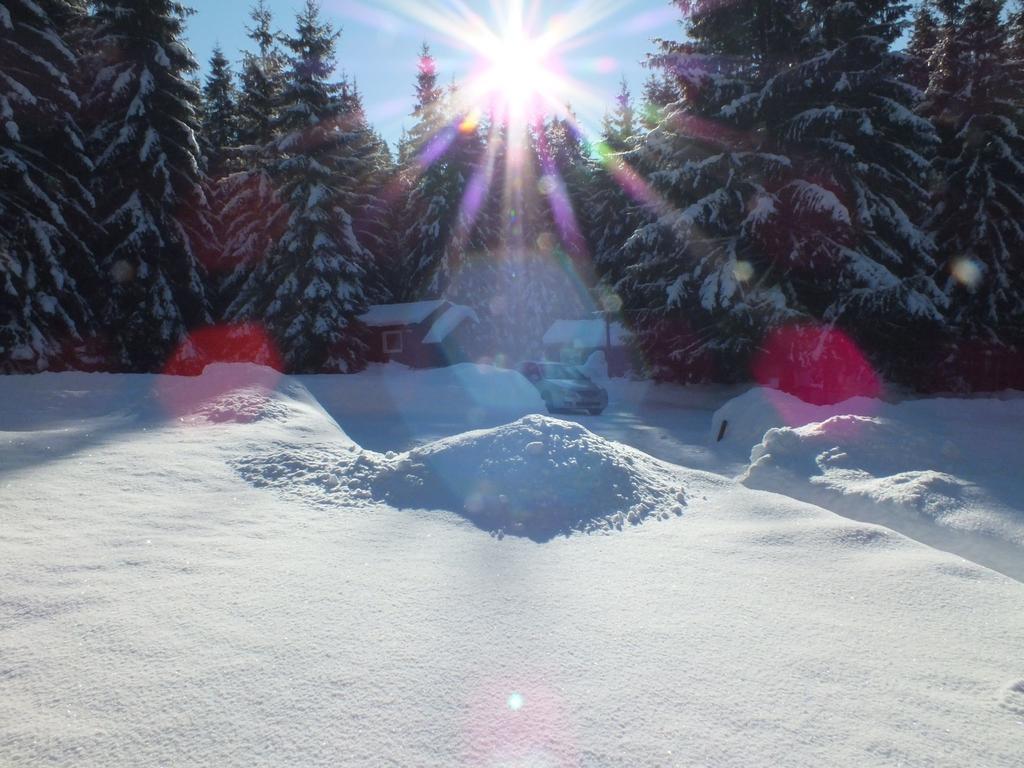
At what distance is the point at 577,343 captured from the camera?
40.7 meters

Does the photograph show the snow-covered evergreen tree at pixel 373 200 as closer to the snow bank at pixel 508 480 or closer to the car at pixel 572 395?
the car at pixel 572 395

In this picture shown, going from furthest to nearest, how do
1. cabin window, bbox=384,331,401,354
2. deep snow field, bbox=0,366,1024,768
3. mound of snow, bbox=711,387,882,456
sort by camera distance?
cabin window, bbox=384,331,401,354 < mound of snow, bbox=711,387,882,456 < deep snow field, bbox=0,366,1024,768

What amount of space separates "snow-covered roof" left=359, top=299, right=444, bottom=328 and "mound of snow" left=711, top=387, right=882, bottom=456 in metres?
19.2

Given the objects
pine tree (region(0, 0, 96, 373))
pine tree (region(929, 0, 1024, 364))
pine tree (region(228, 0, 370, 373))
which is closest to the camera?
pine tree (region(0, 0, 96, 373))

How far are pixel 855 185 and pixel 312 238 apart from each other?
18405 millimetres

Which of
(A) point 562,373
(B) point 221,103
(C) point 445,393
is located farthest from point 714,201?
(B) point 221,103

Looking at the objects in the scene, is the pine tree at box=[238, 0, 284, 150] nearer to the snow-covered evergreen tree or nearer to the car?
the snow-covered evergreen tree

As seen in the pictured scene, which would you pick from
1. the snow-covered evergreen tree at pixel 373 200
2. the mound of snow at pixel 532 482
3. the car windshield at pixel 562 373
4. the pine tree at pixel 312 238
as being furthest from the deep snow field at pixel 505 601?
the snow-covered evergreen tree at pixel 373 200

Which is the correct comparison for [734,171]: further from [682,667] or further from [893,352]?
[682,667]

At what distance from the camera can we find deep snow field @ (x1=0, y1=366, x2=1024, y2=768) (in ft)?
8.14

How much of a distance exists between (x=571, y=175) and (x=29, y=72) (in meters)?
31.1

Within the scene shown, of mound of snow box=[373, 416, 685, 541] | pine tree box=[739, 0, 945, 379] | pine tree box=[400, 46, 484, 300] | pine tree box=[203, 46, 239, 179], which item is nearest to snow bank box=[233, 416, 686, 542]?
mound of snow box=[373, 416, 685, 541]

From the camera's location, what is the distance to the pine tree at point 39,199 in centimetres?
1631

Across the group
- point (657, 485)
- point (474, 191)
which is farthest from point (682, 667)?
point (474, 191)
